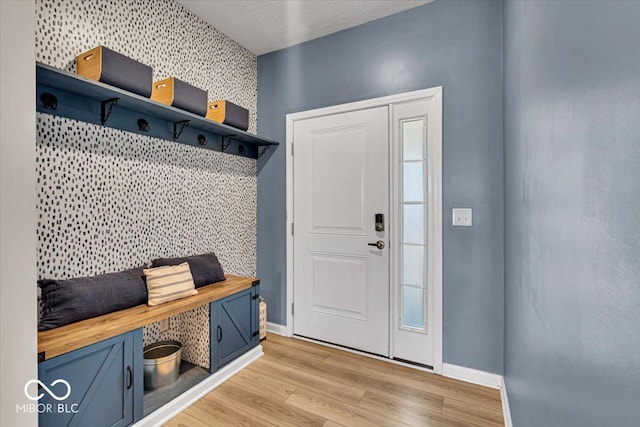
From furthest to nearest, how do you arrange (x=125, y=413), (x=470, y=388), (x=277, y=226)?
(x=277, y=226)
(x=470, y=388)
(x=125, y=413)

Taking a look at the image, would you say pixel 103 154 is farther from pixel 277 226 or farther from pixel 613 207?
pixel 613 207

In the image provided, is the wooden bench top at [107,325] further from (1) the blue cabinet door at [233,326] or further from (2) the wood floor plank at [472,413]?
(2) the wood floor plank at [472,413]

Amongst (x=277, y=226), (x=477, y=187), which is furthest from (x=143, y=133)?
(x=477, y=187)

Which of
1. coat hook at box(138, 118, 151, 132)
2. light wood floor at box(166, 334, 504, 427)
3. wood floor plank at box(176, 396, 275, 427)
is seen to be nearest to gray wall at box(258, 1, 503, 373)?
light wood floor at box(166, 334, 504, 427)

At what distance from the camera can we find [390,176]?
2.57 meters

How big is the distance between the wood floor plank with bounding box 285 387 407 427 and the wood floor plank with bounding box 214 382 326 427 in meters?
0.05

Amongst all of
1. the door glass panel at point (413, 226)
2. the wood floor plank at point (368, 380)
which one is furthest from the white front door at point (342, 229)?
the wood floor plank at point (368, 380)

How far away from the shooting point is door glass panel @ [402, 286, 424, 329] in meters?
2.47

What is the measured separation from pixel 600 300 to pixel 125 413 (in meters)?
2.12

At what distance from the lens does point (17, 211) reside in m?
1.13

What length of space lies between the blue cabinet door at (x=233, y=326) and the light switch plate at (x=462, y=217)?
1736 mm

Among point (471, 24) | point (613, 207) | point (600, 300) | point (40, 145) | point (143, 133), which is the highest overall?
point (471, 24)

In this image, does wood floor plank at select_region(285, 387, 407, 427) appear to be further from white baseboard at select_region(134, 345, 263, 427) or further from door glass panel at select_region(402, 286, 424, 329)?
door glass panel at select_region(402, 286, 424, 329)

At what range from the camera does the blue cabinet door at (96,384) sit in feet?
4.33
